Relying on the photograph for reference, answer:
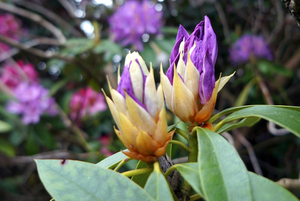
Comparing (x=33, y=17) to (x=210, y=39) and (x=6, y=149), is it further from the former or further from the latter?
(x=210, y=39)

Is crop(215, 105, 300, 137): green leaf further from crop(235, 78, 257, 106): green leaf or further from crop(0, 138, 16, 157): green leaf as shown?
crop(0, 138, 16, 157): green leaf

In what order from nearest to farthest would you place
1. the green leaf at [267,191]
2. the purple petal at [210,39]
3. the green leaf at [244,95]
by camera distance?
the green leaf at [267,191] < the purple petal at [210,39] < the green leaf at [244,95]

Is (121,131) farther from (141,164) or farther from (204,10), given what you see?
(204,10)

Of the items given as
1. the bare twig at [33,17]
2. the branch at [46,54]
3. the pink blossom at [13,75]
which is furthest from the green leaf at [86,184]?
the pink blossom at [13,75]

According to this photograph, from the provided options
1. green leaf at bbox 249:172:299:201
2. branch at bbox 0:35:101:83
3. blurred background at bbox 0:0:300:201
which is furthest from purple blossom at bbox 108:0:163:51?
green leaf at bbox 249:172:299:201

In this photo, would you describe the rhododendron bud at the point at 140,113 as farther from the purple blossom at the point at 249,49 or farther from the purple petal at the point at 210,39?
the purple blossom at the point at 249,49

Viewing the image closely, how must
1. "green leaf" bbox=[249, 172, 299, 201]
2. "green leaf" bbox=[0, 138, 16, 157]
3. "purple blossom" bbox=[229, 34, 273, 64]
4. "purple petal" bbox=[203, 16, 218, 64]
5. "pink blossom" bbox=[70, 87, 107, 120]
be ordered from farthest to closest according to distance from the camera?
1. "pink blossom" bbox=[70, 87, 107, 120]
2. "purple blossom" bbox=[229, 34, 273, 64]
3. "green leaf" bbox=[0, 138, 16, 157]
4. "purple petal" bbox=[203, 16, 218, 64]
5. "green leaf" bbox=[249, 172, 299, 201]

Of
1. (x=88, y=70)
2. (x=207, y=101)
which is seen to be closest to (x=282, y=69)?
(x=88, y=70)
